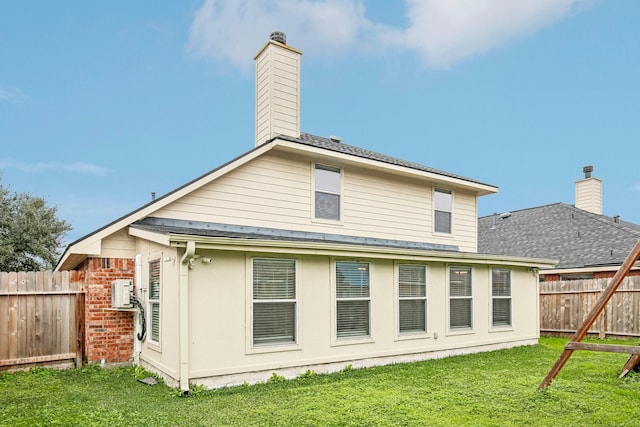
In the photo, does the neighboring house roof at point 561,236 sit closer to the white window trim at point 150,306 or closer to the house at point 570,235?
the house at point 570,235

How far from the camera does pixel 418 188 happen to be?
1242 centimetres

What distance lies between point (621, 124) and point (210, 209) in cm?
1825

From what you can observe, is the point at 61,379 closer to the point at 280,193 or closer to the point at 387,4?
the point at 280,193

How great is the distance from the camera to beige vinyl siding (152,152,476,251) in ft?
30.6

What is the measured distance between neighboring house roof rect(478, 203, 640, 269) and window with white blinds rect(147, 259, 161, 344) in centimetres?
1444

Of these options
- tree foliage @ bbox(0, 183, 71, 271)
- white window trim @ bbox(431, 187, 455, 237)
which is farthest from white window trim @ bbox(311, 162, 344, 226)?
tree foliage @ bbox(0, 183, 71, 271)

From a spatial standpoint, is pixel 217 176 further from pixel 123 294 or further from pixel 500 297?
pixel 500 297

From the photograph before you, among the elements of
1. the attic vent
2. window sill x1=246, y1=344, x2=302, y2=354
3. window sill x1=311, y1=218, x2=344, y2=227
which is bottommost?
window sill x1=246, y1=344, x2=302, y2=354

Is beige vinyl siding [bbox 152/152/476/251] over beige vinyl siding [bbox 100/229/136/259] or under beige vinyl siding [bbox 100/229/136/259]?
over

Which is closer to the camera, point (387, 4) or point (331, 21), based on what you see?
point (387, 4)

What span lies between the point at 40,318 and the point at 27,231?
14.4m

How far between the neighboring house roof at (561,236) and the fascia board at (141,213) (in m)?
13.3

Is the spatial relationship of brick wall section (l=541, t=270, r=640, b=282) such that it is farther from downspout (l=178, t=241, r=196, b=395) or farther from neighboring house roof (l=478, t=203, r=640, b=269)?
downspout (l=178, t=241, r=196, b=395)

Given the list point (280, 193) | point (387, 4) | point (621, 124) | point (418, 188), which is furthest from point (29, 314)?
point (621, 124)
